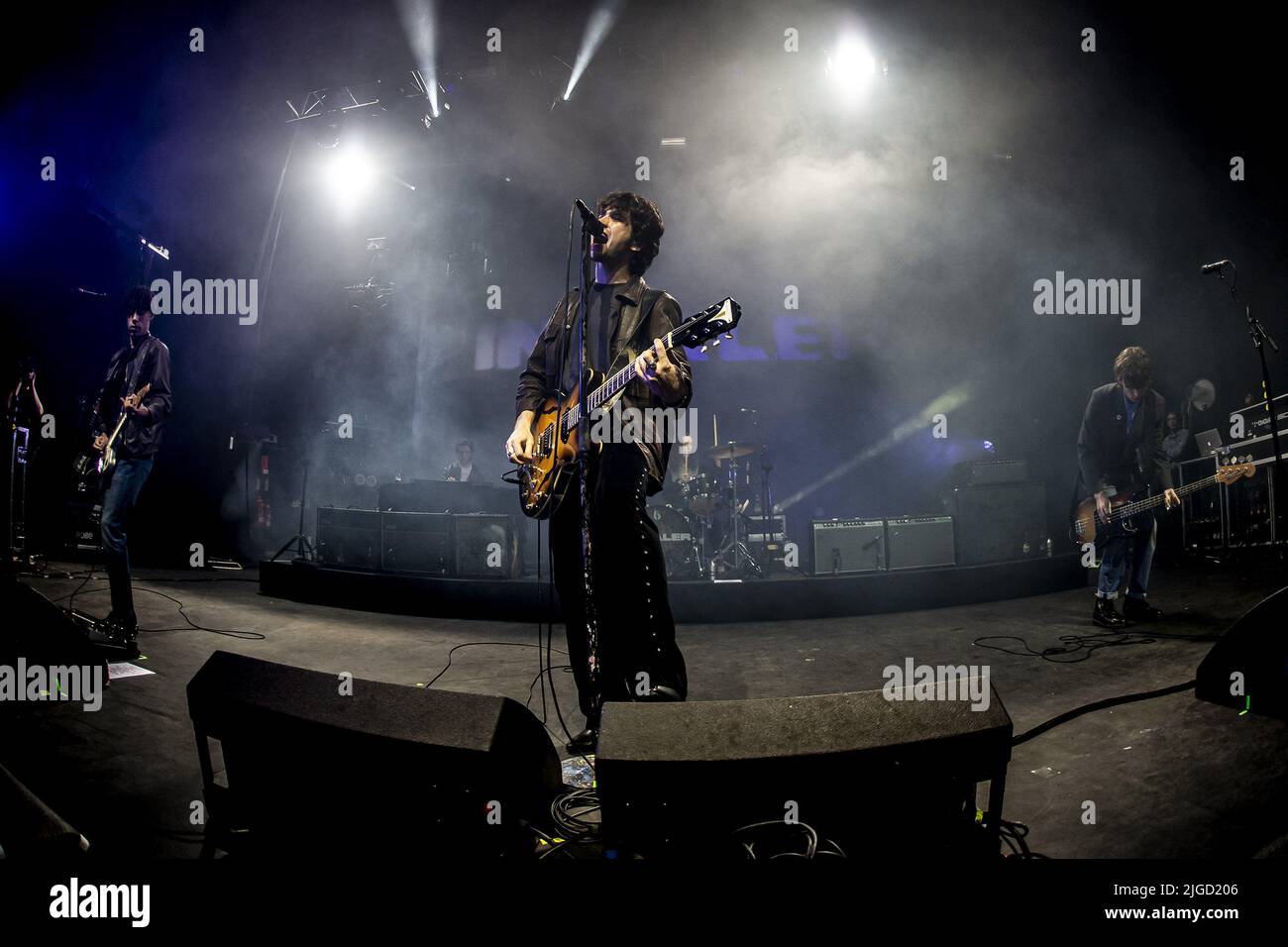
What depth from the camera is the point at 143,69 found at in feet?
22.0

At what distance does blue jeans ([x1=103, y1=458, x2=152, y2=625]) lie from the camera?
3789 mm

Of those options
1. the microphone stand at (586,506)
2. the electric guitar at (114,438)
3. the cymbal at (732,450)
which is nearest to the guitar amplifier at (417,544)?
the electric guitar at (114,438)

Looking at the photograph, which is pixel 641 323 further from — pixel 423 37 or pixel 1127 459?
pixel 423 37

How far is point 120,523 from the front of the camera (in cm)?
393

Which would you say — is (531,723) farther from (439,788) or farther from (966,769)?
(966,769)

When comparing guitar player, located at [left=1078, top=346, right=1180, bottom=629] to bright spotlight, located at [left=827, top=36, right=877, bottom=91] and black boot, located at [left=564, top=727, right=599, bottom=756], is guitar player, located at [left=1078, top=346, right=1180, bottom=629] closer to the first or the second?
black boot, located at [left=564, top=727, right=599, bottom=756]

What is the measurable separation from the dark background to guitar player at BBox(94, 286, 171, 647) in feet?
13.9

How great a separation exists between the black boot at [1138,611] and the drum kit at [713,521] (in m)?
3.35

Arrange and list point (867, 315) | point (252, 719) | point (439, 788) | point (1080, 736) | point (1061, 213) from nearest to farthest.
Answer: point (439, 788) → point (252, 719) → point (1080, 736) → point (1061, 213) → point (867, 315)

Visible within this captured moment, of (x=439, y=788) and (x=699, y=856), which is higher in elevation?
(x=439, y=788)

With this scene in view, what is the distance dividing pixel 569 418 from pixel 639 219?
0.94 m

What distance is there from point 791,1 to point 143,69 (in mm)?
7072

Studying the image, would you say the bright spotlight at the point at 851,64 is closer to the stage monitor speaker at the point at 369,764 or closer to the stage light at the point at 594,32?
the stage light at the point at 594,32

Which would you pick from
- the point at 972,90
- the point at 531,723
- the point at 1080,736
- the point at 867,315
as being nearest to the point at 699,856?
the point at 531,723
